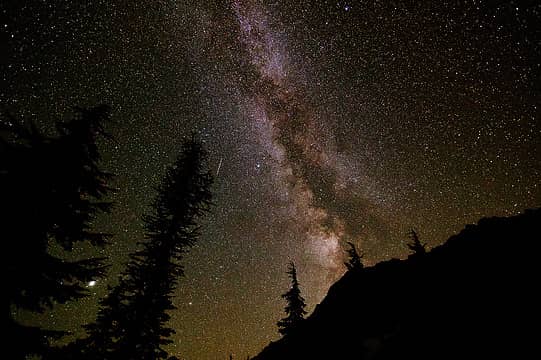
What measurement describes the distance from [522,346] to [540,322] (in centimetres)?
77

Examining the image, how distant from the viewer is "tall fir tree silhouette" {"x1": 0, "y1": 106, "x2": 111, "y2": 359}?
16.1 feet

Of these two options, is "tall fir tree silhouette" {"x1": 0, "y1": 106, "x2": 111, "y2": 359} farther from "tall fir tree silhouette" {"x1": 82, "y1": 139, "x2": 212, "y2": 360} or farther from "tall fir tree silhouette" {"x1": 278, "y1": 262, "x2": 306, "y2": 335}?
"tall fir tree silhouette" {"x1": 278, "y1": 262, "x2": 306, "y2": 335}

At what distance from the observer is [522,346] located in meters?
4.98

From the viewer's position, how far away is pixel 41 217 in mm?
5402

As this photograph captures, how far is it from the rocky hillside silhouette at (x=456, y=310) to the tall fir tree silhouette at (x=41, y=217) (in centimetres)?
835

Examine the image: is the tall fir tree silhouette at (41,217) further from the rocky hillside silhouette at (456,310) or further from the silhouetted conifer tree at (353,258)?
the silhouetted conifer tree at (353,258)

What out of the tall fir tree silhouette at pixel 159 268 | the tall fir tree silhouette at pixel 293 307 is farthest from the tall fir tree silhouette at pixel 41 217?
the tall fir tree silhouette at pixel 293 307

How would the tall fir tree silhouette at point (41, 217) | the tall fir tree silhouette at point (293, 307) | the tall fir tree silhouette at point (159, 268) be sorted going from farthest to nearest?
1. the tall fir tree silhouette at point (293, 307)
2. the tall fir tree silhouette at point (159, 268)
3. the tall fir tree silhouette at point (41, 217)

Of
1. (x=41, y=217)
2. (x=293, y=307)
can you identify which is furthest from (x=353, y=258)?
(x=41, y=217)

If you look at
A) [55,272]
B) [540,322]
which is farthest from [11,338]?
[540,322]

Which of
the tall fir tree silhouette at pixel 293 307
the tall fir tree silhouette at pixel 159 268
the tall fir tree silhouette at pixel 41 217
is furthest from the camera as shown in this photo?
the tall fir tree silhouette at pixel 293 307

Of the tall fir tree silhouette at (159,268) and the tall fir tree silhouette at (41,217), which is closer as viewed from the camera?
the tall fir tree silhouette at (41,217)

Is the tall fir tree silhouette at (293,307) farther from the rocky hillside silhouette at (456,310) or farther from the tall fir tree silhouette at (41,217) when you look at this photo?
the tall fir tree silhouette at (41,217)

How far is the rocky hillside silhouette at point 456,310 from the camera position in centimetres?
564
